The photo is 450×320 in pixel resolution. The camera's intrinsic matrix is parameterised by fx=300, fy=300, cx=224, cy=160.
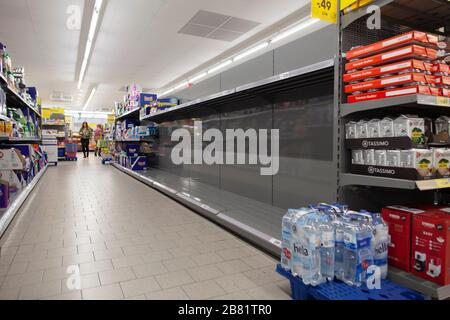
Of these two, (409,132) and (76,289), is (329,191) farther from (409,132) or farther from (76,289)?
(76,289)

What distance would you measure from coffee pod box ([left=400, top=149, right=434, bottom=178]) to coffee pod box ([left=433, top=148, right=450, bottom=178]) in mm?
40

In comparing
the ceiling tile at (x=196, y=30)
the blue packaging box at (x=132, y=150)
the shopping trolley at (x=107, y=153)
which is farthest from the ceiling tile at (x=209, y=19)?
the shopping trolley at (x=107, y=153)

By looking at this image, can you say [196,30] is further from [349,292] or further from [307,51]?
[349,292]

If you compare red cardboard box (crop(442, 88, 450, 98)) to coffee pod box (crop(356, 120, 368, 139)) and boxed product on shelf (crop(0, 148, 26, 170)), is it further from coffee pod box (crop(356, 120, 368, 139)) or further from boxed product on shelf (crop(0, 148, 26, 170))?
boxed product on shelf (crop(0, 148, 26, 170))

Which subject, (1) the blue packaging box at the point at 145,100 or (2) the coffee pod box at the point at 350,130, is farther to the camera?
(1) the blue packaging box at the point at 145,100

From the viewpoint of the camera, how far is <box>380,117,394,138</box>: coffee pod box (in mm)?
1646

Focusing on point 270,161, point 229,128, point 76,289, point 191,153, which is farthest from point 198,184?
point 76,289

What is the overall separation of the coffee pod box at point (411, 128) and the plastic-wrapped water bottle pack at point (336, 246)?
460 mm

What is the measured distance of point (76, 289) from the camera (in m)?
1.79

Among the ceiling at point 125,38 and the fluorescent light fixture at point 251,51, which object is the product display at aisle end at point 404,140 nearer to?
the ceiling at point 125,38

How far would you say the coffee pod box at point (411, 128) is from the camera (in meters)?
1.57

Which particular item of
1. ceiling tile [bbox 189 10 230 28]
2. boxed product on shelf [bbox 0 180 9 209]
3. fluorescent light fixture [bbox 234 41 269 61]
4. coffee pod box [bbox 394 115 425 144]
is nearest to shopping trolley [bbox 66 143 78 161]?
fluorescent light fixture [bbox 234 41 269 61]

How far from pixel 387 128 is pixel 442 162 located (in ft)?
→ 1.11

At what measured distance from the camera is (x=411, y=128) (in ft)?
5.17
